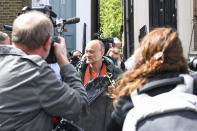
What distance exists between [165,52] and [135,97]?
0.31 metres

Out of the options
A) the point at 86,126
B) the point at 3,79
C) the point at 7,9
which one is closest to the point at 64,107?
the point at 3,79

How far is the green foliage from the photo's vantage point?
1473 inches

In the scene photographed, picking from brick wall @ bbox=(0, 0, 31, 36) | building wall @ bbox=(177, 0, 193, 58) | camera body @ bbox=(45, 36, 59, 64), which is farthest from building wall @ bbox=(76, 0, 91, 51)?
camera body @ bbox=(45, 36, 59, 64)

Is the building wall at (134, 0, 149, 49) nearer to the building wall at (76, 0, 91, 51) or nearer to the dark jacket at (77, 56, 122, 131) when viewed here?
the building wall at (76, 0, 91, 51)

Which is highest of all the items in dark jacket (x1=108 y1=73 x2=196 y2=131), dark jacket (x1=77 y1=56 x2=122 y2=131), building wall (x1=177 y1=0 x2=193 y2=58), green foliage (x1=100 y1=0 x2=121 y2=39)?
green foliage (x1=100 y1=0 x2=121 y2=39)

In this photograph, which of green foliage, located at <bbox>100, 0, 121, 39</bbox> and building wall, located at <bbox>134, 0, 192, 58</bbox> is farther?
green foliage, located at <bbox>100, 0, 121, 39</bbox>

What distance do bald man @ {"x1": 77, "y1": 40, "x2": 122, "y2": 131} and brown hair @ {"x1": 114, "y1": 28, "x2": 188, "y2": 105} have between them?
2285mm

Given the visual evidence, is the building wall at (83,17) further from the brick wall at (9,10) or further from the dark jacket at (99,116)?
the dark jacket at (99,116)

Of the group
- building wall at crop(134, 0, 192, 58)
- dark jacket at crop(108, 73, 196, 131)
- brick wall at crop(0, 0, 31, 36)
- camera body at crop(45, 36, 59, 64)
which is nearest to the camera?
dark jacket at crop(108, 73, 196, 131)

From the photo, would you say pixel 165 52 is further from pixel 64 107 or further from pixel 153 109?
pixel 64 107

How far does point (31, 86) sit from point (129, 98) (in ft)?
1.85

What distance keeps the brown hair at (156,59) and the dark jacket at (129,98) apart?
0.04 metres

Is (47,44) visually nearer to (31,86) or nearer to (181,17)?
(31,86)

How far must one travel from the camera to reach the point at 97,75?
188 inches
